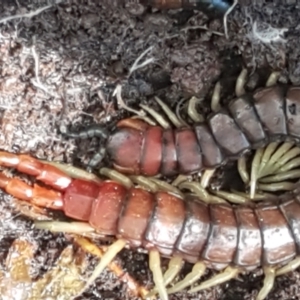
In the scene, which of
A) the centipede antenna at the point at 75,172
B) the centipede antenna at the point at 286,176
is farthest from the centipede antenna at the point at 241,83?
the centipede antenna at the point at 75,172

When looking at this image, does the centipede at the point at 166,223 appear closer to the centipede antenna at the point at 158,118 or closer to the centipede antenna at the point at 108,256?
the centipede antenna at the point at 108,256

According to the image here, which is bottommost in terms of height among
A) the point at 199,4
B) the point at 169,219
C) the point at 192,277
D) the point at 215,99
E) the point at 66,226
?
the point at 192,277

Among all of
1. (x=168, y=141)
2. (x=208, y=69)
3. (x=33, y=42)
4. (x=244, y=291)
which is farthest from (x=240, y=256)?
(x=33, y=42)

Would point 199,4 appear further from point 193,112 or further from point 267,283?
point 267,283

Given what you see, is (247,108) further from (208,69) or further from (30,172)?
(30,172)

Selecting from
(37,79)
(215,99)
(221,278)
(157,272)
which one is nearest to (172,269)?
(157,272)

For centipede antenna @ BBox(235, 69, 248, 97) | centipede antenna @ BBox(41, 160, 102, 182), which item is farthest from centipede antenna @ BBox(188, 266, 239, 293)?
centipede antenna @ BBox(235, 69, 248, 97)
